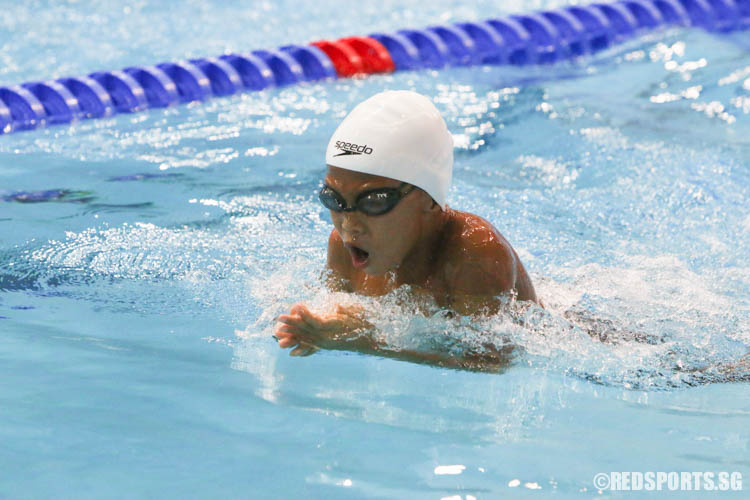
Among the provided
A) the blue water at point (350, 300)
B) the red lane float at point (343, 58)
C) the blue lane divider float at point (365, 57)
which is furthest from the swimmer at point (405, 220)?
the red lane float at point (343, 58)

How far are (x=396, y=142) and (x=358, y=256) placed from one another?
374 mm

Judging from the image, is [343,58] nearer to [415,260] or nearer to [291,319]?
[415,260]

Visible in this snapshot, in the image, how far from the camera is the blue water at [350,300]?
240cm

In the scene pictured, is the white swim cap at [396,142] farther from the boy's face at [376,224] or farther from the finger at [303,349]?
the finger at [303,349]

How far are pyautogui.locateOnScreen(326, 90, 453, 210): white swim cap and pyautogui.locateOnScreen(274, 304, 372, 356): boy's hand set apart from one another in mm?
460

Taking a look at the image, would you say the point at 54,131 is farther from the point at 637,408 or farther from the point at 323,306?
the point at 637,408

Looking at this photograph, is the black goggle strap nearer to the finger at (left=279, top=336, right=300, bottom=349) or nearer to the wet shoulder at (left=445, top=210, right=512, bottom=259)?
the wet shoulder at (left=445, top=210, right=512, bottom=259)

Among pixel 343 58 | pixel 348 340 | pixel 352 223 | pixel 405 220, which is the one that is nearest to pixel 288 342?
pixel 348 340

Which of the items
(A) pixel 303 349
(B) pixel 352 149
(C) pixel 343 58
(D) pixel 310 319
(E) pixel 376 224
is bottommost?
(A) pixel 303 349

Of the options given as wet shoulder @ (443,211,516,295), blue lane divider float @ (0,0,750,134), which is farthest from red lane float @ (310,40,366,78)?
wet shoulder @ (443,211,516,295)

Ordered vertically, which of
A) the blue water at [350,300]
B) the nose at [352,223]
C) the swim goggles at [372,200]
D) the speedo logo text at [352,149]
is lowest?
the blue water at [350,300]

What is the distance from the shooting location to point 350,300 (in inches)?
123

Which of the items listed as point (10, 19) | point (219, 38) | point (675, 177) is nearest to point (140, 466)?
point (675, 177)

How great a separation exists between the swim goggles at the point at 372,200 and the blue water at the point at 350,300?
389mm
